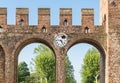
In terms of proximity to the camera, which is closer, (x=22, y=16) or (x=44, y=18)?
(x=22, y=16)

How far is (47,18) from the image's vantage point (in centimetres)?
2962

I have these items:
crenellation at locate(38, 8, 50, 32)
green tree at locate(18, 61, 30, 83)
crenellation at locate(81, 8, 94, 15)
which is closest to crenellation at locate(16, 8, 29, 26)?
crenellation at locate(38, 8, 50, 32)

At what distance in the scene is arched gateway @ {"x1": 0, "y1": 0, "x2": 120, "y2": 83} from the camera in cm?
2895

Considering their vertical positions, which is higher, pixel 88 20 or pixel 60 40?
pixel 88 20

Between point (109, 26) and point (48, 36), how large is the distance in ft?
16.0

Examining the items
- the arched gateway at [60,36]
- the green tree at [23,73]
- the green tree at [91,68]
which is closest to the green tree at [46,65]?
the green tree at [91,68]

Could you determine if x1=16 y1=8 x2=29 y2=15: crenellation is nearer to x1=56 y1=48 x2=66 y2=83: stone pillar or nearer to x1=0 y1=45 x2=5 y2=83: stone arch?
x1=0 y1=45 x2=5 y2=83: stone arch

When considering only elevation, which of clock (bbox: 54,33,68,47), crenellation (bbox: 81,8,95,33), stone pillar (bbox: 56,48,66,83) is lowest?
stone pillar (bbox: 56,48,66,83)

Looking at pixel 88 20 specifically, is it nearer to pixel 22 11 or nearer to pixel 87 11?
pixel 87 11

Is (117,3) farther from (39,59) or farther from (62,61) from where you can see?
(39,59)

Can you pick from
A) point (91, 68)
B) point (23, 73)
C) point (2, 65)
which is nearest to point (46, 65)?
point (91, 68)

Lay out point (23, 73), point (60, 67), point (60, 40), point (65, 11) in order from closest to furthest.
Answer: point (60, 67) < point (60, 40) < point (65, 11) < point (23, 73)

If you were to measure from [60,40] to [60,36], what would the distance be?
1.05ft

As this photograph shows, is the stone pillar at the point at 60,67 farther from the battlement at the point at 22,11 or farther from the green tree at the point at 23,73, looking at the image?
the green tree at the point at 23,73
